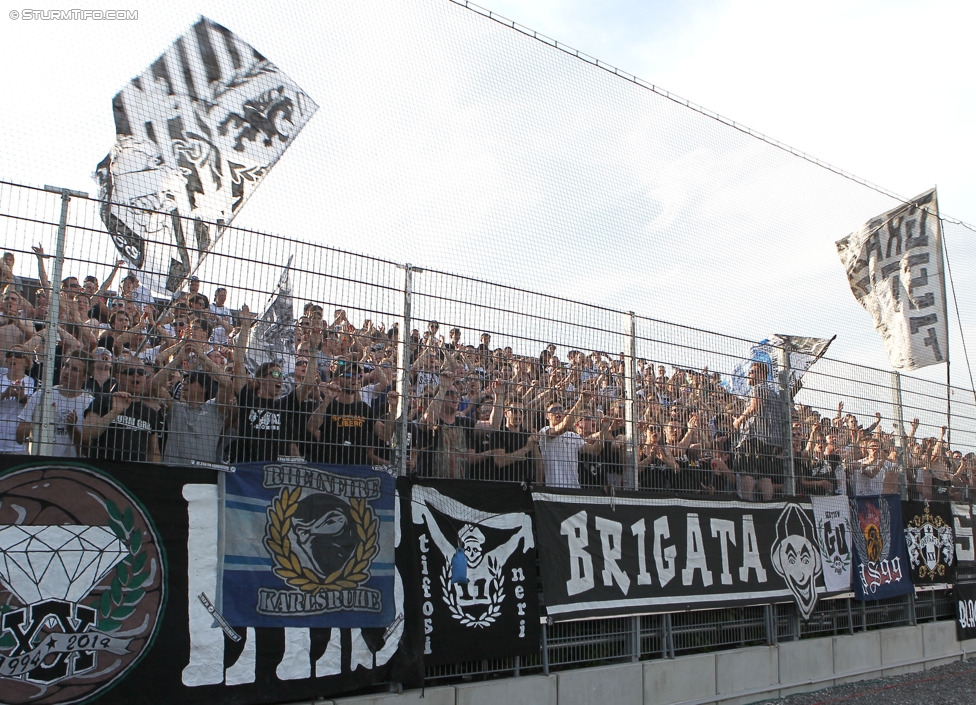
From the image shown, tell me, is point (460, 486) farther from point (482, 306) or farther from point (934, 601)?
point (934, 601)

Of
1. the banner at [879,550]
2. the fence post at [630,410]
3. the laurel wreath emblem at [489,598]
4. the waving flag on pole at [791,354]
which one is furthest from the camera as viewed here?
the banner at [879,550]

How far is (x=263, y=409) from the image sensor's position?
5.91 meters

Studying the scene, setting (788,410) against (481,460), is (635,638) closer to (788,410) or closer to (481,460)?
(481,460)

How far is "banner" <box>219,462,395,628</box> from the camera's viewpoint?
5605mm

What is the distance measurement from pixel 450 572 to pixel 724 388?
4054 millimetres

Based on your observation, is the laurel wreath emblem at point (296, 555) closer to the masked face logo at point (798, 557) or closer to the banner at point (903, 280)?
the masked face logo at point (798, 557)

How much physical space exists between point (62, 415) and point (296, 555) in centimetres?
169

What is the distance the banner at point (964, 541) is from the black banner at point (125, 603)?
9.52 metres

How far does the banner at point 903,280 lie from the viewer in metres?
12.2

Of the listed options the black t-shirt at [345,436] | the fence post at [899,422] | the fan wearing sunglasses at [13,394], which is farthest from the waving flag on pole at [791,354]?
the fan wearing sunglasses at [13,394]

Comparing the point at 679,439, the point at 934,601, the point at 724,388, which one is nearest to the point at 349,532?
the point at 679,439

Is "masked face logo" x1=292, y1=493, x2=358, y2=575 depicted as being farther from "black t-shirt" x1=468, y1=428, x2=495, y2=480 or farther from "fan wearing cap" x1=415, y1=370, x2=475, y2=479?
"black t-shirt" x1=468, y1=428, x2=495, y2=480

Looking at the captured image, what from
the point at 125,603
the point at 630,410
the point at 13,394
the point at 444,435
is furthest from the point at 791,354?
the point at 13,394

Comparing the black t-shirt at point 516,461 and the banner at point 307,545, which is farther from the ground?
the black t-shirt at point 516,461
